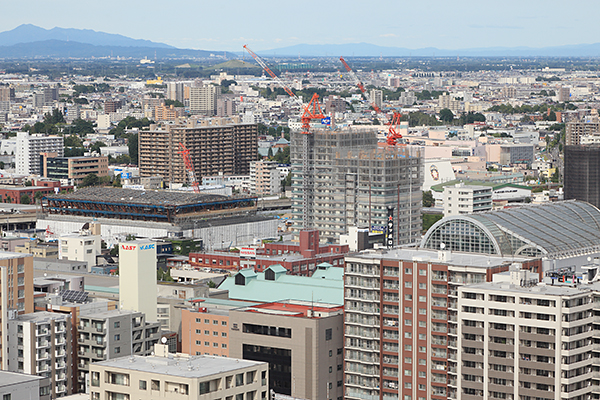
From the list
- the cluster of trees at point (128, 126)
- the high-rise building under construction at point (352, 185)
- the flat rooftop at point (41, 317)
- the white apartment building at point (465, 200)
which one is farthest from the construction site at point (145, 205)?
the cluster of trees at point (128, 126)

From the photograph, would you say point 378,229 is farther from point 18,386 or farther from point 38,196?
point 18,386

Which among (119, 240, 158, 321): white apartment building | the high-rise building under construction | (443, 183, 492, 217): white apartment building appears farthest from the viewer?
(443, 183, 492, 217): white apartment building

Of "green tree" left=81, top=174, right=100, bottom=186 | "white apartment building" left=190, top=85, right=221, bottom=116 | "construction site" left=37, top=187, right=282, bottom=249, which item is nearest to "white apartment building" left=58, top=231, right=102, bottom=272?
"construction site" left=37, top=187, right=282, bottom=249

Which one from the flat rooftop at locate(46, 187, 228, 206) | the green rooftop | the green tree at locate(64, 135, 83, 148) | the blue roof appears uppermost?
the green tree at locate(64, 135, 83, 148)

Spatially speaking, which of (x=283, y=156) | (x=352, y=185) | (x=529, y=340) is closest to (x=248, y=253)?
(x=352, y=185)

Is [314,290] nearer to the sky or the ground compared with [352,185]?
nearer to the ground

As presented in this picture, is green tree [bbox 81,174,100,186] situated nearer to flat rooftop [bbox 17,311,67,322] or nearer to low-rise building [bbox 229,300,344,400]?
flat rooftop [bbox 17,311,67,322]

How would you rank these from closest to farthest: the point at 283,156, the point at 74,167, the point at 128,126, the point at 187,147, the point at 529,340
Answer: the point at 529,340 → the point at 74,167 → the point at 187,147 → the point at 283,156 → the point at 128,126
